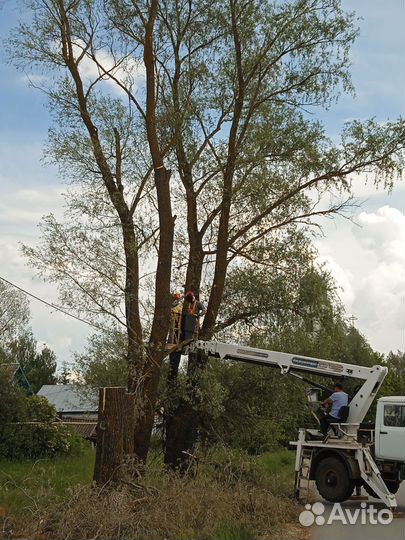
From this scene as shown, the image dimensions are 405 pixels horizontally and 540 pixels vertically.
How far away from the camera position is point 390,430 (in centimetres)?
1644

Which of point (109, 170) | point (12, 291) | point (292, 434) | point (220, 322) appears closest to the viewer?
point (109, 170)

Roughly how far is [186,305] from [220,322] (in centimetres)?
163

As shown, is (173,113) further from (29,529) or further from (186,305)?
(29,529)

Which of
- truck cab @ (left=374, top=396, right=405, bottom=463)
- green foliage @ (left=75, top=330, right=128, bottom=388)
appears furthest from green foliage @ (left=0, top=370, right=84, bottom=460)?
truck cab @ (left=374, top=396, right=405, bottom=463)

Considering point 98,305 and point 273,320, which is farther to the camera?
point 273,320

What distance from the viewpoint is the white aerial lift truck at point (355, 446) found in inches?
621

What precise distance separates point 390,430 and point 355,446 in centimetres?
105

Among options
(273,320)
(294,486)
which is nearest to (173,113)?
(273,320)

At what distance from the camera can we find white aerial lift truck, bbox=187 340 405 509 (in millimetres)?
15766

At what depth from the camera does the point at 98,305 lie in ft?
56.3

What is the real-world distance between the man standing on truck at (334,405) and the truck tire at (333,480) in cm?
80

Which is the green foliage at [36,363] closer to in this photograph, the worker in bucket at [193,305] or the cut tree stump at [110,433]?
the worker in bucket at [193,305]

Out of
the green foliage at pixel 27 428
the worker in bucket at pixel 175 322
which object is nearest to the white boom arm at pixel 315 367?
the worker in bucket at pixel 175 322

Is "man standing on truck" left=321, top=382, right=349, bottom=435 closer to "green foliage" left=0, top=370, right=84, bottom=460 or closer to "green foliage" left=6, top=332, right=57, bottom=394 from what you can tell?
"green foliage" left=0, top=370, right=84, bottom=460
